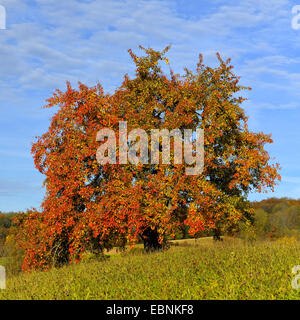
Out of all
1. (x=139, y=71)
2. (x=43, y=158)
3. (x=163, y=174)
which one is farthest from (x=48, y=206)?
(x=139, y=71)

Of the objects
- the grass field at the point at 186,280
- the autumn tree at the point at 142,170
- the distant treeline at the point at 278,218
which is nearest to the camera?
the grass field at the point at 186,280

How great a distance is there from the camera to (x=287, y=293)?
9414 mm

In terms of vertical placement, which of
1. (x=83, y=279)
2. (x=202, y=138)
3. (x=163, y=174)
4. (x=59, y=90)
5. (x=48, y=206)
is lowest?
(x=83, y=279)

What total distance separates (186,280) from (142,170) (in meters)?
10.1

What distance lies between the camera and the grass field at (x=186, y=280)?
9.95 meters

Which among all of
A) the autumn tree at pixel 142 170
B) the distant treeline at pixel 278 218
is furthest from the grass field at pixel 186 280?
the distant treeline at pixel 278 218

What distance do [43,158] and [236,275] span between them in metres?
14.8

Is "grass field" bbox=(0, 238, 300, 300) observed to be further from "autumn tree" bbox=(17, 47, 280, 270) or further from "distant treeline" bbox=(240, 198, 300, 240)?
"distant treeline" bbox=(240, 198, 300, 240)

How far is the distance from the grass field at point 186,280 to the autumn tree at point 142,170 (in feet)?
12.1

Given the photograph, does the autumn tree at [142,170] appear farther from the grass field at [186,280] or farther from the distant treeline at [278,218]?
the distant treeline at [278,218]

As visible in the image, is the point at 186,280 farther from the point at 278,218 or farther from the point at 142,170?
the point at 278,218

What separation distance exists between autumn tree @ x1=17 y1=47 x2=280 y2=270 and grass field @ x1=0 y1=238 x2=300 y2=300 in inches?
145

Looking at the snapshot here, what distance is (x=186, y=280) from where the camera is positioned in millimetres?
11336
